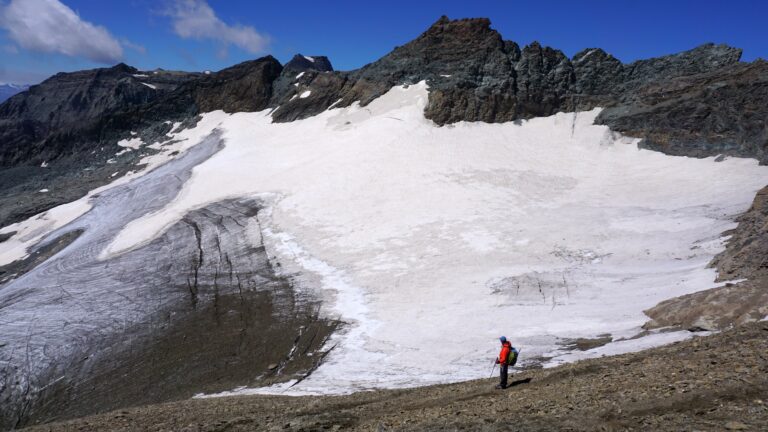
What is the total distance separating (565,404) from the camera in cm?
970

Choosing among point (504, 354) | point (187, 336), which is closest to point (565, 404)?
point (504, 354)

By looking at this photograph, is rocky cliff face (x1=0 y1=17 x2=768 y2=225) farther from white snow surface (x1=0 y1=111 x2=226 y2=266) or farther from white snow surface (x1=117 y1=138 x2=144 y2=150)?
white snow surface (x1=0 y1=111 x2=226 y2=266)

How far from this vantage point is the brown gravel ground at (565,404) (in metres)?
8.32

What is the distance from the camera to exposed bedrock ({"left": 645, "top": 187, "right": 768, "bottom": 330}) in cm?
1478

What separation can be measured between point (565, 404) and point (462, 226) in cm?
2412

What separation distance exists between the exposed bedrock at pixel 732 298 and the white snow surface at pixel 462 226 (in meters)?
0.97

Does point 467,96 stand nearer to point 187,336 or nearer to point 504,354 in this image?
point 187,336

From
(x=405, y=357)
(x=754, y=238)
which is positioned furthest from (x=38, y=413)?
(x=754, y=238)

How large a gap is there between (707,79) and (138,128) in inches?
2582

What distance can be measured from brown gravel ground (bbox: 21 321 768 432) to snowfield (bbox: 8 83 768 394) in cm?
367

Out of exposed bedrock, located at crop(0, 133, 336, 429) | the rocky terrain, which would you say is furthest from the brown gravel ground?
exposed bedrock, located at crop(0, 133, 336, 429)

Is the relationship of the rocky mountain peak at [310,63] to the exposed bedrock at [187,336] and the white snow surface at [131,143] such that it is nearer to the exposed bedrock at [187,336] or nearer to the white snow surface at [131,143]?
the white snow surface at [131,143]

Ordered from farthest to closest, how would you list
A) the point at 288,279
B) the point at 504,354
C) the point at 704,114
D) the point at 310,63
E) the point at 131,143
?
the point at 310,63, the point at 131,143, the point at 704,114, the point at 288,279, the point at 504,354

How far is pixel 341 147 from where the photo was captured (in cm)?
4881
